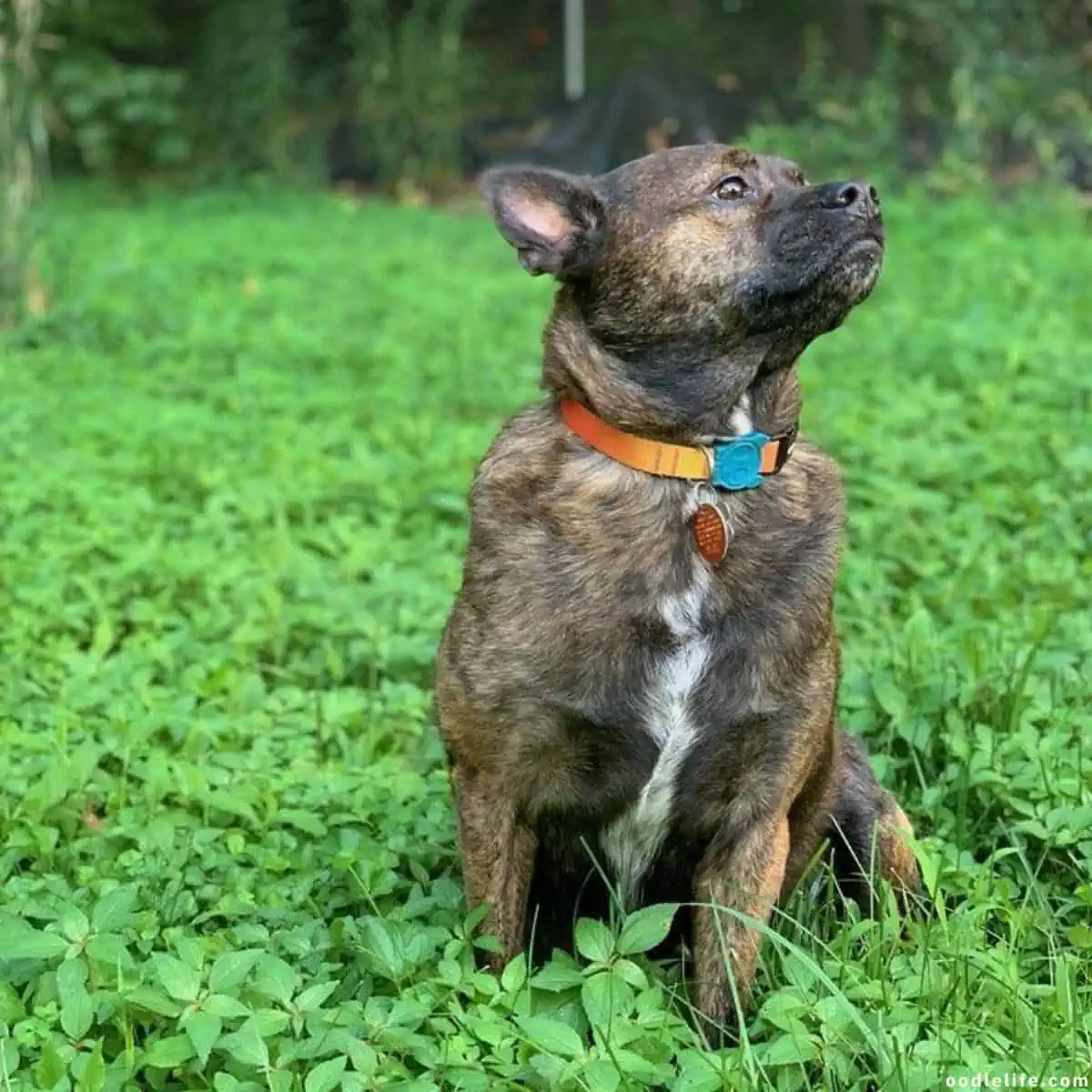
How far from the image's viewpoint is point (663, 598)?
2.66 m

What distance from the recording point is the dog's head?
9.22ft

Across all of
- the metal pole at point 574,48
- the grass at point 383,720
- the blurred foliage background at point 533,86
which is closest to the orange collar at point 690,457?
the grass at point 383,720

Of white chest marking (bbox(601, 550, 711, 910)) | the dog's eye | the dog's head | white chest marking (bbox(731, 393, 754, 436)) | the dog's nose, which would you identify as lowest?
white chest marking (bbox(601, 550, 711, 910))

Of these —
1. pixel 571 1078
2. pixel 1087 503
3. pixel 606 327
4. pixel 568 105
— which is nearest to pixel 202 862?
pixel 571 1078

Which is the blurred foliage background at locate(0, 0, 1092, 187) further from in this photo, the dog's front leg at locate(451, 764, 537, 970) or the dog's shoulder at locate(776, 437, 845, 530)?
the dog's front leg at locate(451, 764, 537, 970)

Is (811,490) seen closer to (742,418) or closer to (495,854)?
(742,418)

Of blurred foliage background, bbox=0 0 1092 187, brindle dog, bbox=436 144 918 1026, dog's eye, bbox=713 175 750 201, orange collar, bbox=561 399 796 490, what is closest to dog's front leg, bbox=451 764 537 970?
brindle dog, bbox=436 144 918 1026

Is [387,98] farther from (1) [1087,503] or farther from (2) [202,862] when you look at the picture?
(2) [202,862]

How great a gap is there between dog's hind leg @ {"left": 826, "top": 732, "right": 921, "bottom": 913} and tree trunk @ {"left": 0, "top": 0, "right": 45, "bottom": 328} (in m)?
5.95

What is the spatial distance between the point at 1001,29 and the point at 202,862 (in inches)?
447

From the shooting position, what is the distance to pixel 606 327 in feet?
9.46

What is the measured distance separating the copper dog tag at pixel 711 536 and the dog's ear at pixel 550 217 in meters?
0.57

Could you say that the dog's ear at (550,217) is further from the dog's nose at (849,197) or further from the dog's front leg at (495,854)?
the dog's front leg at (495,854)

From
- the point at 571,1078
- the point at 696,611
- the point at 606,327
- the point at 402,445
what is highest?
the point at 606,327
